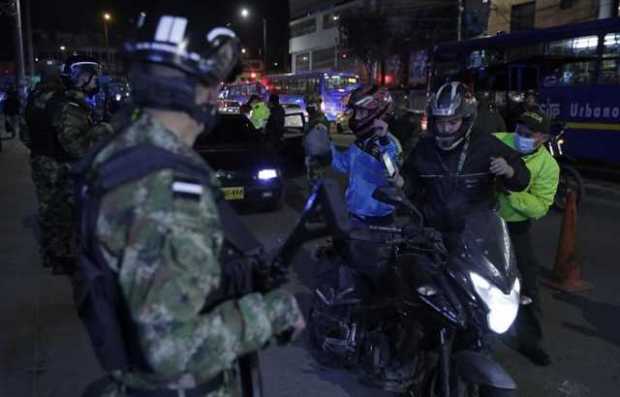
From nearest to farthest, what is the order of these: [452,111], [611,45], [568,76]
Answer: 1. [452,111]
2. [611,45]
3. [568,76]

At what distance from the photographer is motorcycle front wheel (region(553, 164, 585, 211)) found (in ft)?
34.0

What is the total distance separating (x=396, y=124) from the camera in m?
7.88

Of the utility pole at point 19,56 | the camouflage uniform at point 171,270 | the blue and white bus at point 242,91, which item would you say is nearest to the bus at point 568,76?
the camouflage uniform at point 171,270

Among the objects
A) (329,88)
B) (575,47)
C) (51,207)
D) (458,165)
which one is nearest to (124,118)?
(458,165)

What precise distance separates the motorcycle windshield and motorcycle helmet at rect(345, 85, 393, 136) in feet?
4.06

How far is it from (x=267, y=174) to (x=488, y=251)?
7.13 m

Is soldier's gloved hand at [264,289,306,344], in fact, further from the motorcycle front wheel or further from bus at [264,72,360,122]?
bus at [264,72,360,122]

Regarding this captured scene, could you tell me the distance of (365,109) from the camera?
4.31m

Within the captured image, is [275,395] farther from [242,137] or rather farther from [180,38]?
[242,137]

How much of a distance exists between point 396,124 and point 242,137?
137 inches

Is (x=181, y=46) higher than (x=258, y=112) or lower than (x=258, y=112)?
higher

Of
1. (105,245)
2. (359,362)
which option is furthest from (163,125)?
(359,362)

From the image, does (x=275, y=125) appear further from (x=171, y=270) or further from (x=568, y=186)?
(x=171, y=270)

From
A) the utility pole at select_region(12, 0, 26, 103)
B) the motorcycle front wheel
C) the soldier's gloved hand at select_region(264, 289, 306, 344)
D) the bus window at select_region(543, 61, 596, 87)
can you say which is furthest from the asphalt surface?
the utility pole at select_region(12, 0, 26, 103)
